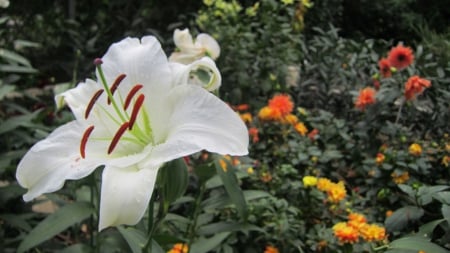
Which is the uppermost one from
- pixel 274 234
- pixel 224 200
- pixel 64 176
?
pixel 64 176

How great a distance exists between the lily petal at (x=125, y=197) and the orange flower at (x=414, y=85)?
1224 millimetres

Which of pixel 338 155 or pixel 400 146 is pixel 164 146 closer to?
pixel 338 155

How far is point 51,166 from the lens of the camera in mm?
756

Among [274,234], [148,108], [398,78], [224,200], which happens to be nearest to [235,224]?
[224,200]

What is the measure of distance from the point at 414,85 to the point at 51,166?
1263mm

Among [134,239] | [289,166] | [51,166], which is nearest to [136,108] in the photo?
[51,166]

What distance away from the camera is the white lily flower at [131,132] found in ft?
2.23

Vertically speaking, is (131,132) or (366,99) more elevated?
(131,132)

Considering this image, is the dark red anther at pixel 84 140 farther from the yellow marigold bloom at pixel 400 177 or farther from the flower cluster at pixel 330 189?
the yellow marigold bloom at pixel 400 177

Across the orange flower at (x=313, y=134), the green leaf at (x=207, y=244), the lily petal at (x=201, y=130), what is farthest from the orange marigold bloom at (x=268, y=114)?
the lily petal at (x=201, y=130)

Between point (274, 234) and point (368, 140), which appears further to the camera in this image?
point (368, 140)

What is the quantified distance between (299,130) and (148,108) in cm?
111

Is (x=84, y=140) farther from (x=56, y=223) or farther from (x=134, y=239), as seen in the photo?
(x=56, y=223)

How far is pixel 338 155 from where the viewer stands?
1.73 m
